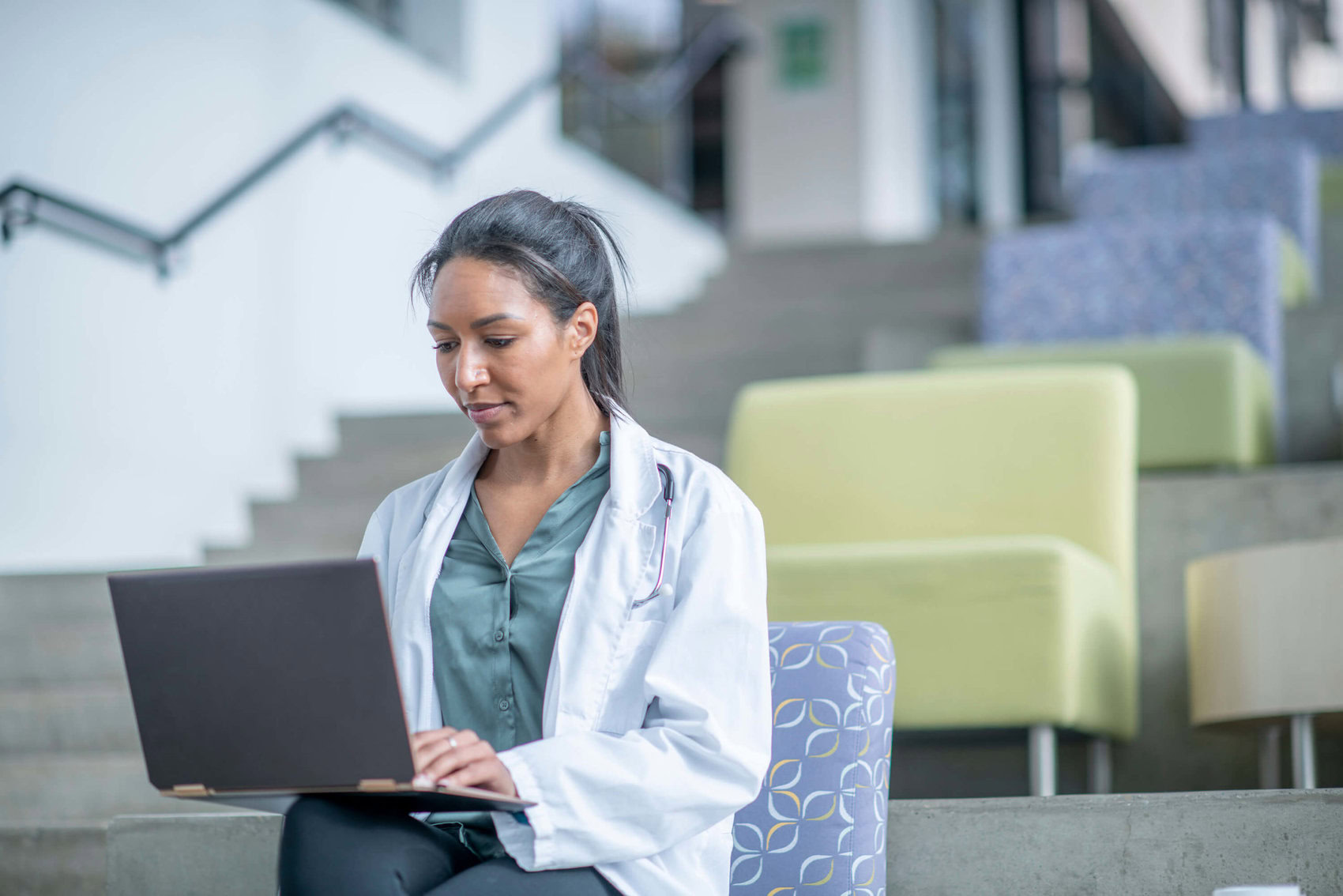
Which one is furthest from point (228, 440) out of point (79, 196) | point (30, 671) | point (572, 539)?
point (572, 539)

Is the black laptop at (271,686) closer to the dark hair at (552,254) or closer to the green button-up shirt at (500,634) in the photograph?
the green button-up shirt at (500,634)

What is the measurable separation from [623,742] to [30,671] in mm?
2553

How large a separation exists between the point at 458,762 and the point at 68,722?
88.6 inches

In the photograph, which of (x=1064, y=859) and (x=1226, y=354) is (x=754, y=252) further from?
(x=1064, y=859)

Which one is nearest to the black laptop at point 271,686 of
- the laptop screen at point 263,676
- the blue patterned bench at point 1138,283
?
the laptop screen at point 263,676

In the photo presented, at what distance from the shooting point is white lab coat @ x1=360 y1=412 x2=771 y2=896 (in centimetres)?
152

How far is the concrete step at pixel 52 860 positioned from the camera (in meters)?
2.62

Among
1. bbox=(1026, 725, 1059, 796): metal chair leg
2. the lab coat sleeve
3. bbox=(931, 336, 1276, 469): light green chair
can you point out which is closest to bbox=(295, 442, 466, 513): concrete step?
bbox=(931, 336, 1276, 469): light green chair

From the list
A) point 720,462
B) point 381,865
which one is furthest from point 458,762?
point 720,462

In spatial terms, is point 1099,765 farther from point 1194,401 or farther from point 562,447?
point 562,447

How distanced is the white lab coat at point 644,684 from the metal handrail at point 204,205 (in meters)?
2.65

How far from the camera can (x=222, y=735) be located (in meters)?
1.49

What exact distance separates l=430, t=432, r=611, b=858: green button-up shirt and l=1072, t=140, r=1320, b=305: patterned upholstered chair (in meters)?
4.29

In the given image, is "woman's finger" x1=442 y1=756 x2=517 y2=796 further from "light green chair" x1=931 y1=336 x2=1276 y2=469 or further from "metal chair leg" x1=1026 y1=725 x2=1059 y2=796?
"light green chair" x1=931 y1=336 x2=1276 y2=469
